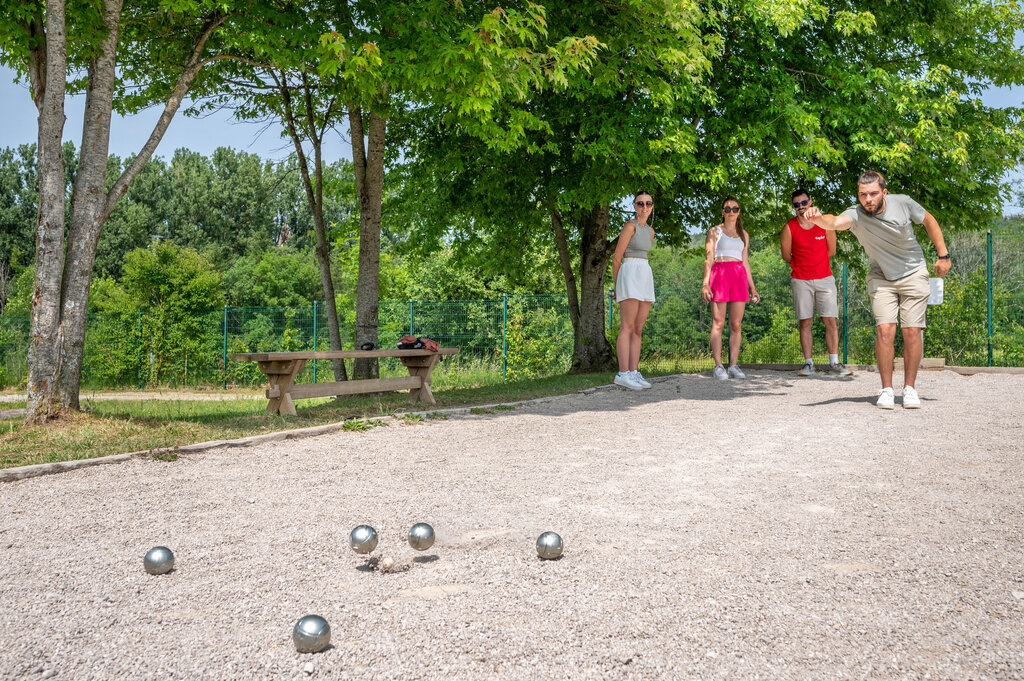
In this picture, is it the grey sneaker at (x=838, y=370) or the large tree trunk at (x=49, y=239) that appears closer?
the large tree trunk at (x=49, y=239)

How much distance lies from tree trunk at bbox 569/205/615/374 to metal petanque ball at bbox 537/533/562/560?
1136 centimetres

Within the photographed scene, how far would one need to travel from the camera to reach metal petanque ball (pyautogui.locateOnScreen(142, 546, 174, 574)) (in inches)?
137

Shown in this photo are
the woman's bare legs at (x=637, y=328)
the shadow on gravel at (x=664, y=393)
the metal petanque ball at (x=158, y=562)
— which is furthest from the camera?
the woman's bare legs at (x=637, y=328)

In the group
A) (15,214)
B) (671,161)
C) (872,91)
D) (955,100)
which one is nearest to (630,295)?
(671,161)

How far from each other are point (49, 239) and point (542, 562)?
20.8 ft

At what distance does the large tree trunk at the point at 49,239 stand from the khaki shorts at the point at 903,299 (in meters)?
8.09

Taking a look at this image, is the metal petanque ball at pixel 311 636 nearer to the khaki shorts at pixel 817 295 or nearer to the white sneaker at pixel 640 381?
the white sneaker at pixel 640 381

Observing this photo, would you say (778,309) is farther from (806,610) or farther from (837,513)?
(806,610)

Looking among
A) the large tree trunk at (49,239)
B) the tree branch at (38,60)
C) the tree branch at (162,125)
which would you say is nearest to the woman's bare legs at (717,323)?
the tree branch at (162,125)

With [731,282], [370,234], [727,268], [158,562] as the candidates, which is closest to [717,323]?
[731,282]

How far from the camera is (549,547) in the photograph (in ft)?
11.5

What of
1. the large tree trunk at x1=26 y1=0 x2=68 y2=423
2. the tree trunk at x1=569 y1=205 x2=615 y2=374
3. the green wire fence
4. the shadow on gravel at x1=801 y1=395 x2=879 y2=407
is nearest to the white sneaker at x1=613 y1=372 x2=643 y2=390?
the shadow on gravel at x1=801 y1=395 x2=879 y2=407

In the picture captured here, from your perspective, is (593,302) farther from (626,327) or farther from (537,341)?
(537,341)

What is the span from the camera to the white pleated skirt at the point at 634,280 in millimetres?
10234
